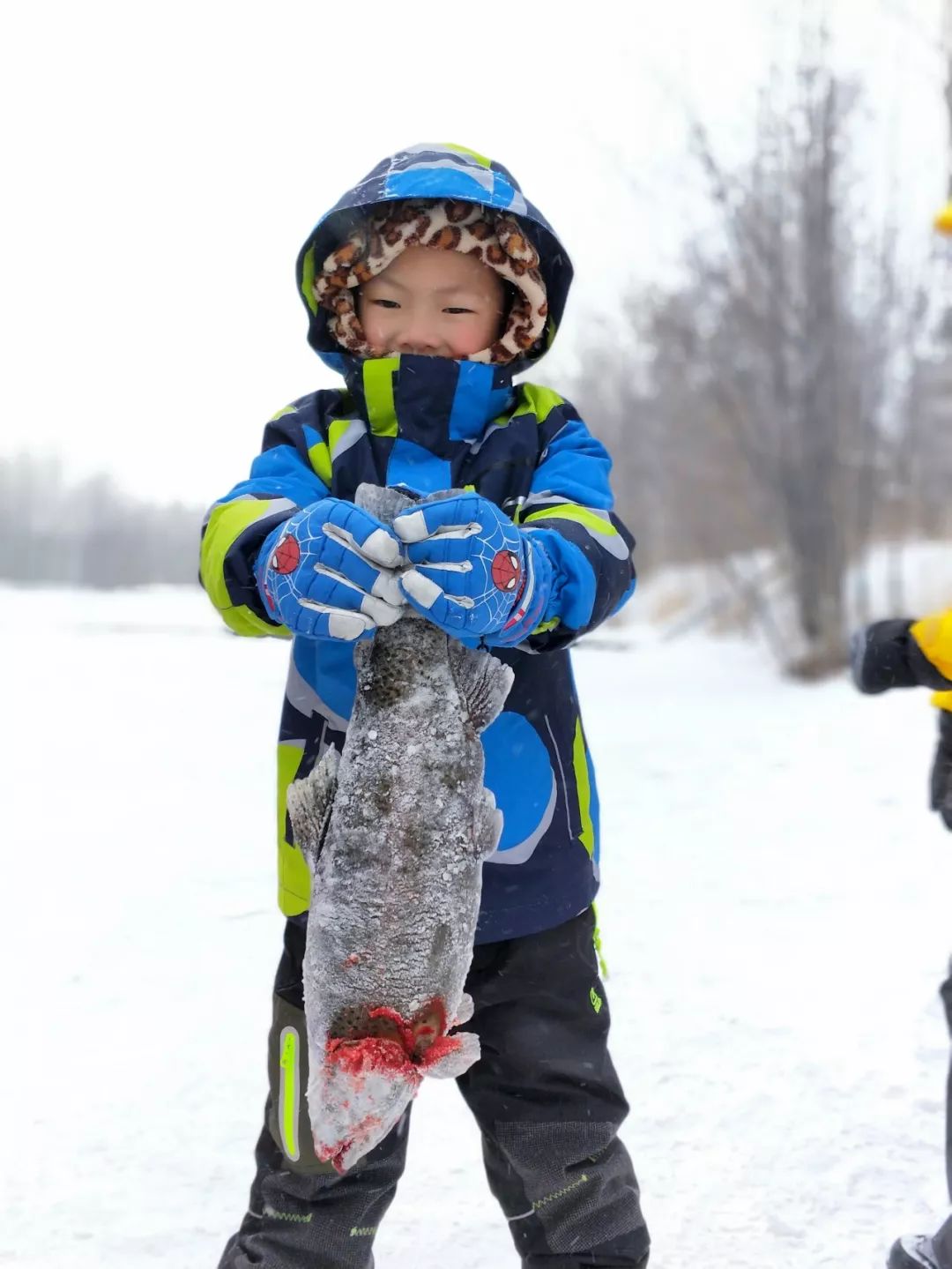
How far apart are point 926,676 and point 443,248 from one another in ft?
3.81

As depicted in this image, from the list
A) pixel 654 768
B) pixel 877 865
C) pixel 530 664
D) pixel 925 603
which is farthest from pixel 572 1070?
pixel 925 603

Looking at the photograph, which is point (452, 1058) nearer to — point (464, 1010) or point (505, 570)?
point (464, 1010)

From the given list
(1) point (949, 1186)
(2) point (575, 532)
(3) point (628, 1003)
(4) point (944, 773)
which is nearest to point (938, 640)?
(4) point (944, 773)

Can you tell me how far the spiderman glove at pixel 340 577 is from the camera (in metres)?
1.23

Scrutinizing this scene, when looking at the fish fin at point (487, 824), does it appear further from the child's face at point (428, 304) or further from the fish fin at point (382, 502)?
the child's face at point (428, 304)

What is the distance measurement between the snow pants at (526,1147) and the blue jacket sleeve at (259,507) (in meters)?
0.60

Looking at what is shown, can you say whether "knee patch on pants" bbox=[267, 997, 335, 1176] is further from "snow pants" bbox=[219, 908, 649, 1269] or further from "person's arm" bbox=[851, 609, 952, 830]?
"person's arm" bbox=[851, 609, 952, 830]

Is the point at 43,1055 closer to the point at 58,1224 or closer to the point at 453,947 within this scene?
the point at 58,1224

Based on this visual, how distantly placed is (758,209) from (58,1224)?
1106 cm

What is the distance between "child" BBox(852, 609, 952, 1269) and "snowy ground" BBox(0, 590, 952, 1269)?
25 cm

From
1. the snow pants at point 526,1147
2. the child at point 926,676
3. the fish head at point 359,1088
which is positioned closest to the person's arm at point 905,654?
the child at point 926,676

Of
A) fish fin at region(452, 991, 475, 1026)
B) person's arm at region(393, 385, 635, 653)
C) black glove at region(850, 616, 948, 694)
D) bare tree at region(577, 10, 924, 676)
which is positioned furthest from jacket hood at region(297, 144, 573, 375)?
bare tree at region(577, 10, 924, 676)

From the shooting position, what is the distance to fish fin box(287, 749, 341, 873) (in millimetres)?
1359

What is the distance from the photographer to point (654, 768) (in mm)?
7082
